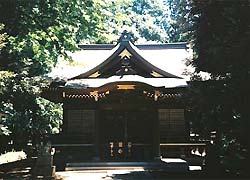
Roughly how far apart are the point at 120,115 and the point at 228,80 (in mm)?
7978

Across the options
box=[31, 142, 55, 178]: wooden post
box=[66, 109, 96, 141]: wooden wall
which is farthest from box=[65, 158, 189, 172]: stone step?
box=[66, 109, 96, 141]: wooden wall

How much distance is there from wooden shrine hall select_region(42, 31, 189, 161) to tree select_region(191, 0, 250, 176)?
15.8 feet

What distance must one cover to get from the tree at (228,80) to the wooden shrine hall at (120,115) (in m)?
4.81

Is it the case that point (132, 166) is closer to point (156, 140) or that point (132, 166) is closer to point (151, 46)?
point (156, 140)

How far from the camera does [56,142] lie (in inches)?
665

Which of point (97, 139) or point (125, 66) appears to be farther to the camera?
point (125, 66)

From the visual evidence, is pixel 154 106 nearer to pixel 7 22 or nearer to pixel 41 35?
pixel 41 35

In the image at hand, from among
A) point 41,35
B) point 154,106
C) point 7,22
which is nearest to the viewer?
point 7,22

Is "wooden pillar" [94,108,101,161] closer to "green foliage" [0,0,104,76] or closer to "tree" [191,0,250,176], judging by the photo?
"green foliage" [0,0,104,76]

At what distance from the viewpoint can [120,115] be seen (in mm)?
17641

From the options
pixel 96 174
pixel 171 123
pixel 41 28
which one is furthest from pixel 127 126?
pixel 41 28

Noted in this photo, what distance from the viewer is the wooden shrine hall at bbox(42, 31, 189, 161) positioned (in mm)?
16609

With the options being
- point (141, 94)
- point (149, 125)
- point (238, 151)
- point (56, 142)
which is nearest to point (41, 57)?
point (56, 142)

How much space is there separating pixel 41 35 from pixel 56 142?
527cm
